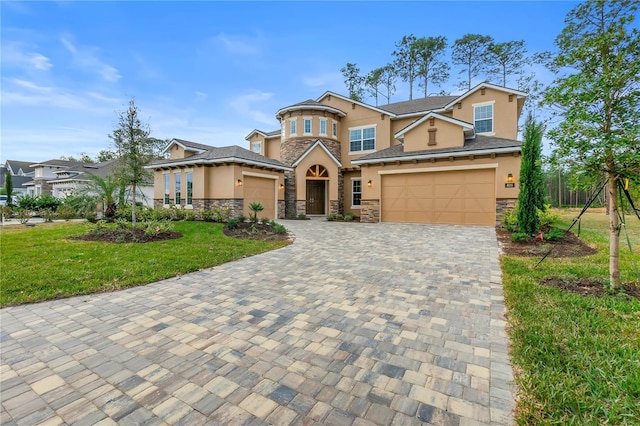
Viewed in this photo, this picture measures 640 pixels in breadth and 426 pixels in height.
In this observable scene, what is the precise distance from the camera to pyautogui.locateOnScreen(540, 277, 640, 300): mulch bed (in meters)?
4.10

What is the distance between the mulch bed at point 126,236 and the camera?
859cm

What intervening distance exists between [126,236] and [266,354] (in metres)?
8.32

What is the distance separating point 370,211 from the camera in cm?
1529

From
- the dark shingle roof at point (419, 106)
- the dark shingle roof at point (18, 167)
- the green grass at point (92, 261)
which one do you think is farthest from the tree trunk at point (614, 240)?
the dark shingle roof at point (18, 167)

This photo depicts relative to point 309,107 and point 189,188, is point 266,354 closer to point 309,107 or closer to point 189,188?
point 189,188

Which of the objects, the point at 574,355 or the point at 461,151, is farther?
the point at 461,151

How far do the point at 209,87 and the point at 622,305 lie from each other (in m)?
Result: 22.3

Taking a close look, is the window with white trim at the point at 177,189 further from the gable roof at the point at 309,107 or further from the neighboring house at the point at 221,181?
the gable roof at the point at 309,107

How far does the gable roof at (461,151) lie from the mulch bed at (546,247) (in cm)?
445

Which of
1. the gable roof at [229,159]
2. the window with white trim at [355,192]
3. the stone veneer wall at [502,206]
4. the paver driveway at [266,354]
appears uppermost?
the gable roof at [229,159]

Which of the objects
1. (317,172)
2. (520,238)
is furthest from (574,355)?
(317,172)

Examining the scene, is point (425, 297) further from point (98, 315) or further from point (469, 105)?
point (469, 105)

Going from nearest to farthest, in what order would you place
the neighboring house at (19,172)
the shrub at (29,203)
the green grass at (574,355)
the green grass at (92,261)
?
the green grass at (574,355), the green grass at (92,261), the shrub at (29,203), the neighboring house at (19,172)

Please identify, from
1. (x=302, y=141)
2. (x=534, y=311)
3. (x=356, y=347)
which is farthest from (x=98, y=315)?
(x=302, y=141)
